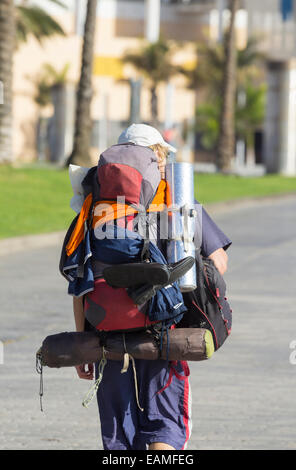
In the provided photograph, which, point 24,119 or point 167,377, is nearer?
point 167,377

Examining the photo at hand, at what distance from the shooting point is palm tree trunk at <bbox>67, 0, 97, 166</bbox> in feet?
107

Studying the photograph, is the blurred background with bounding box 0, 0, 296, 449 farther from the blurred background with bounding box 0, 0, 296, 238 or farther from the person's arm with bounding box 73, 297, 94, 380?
the person's arm with bounding box 73, 297, 94, 380

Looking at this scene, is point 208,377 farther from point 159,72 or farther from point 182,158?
point 159,72

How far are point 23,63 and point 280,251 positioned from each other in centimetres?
6703

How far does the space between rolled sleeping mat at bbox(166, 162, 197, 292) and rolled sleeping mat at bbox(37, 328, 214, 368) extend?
198 mm

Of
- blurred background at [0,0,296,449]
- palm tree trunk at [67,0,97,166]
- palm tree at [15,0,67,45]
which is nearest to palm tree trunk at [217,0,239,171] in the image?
blurred background at [0,0,296,449]

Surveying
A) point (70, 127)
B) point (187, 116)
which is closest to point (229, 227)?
point (70, 127)

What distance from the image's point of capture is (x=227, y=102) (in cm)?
4347

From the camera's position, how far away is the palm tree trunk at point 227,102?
42.2 meters

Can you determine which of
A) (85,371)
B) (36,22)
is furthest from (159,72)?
(85,371)

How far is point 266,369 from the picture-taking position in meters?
8.84

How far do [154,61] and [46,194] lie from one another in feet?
175

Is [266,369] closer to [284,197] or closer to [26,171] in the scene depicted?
[26,171]

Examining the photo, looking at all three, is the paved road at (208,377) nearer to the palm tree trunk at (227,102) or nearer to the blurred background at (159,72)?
the palm tree trunk at (227,102)
